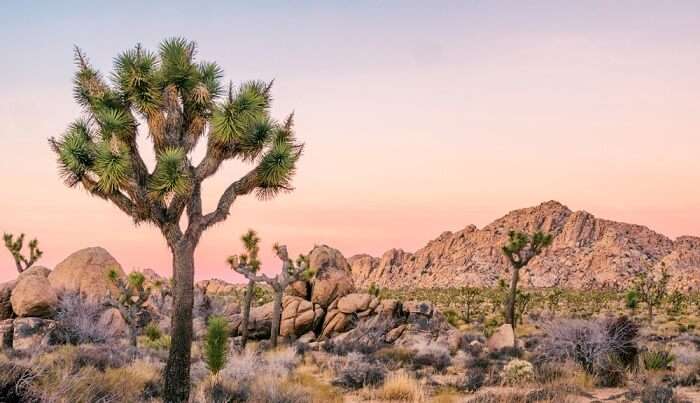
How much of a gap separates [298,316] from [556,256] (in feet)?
357

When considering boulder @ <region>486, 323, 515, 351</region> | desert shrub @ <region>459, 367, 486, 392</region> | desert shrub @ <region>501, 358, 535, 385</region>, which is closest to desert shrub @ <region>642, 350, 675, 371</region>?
desert shrub @ <region>501, 358, 535, 385</region>

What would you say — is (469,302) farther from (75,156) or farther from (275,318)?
(75,156)

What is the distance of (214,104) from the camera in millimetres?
12672

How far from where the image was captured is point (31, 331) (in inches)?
981

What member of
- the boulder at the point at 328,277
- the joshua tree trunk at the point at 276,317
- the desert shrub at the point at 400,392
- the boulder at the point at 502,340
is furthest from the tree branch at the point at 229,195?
the boulder at the point at 328,277

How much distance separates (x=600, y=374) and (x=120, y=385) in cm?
1014

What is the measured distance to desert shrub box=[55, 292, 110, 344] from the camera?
922 inches

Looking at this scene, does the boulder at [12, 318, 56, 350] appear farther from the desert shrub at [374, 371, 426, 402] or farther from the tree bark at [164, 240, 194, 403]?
the desert shrub at [374, 371, 426, 402]

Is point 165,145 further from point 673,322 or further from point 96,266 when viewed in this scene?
Answer: point 673,322

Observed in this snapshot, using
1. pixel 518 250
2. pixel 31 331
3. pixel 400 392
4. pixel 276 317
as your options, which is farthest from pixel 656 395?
pixel 31 331

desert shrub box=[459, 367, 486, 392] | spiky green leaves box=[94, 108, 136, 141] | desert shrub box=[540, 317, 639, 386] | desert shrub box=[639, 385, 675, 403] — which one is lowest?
desert shrub box=[459, 367, 486, 392]

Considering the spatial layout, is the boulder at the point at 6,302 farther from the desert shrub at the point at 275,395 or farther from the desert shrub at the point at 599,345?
the desert shrub at the point at 599,345

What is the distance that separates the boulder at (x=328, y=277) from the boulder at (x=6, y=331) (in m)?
12.9

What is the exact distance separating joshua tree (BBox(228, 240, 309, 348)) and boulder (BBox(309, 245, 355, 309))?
2.65 metres
